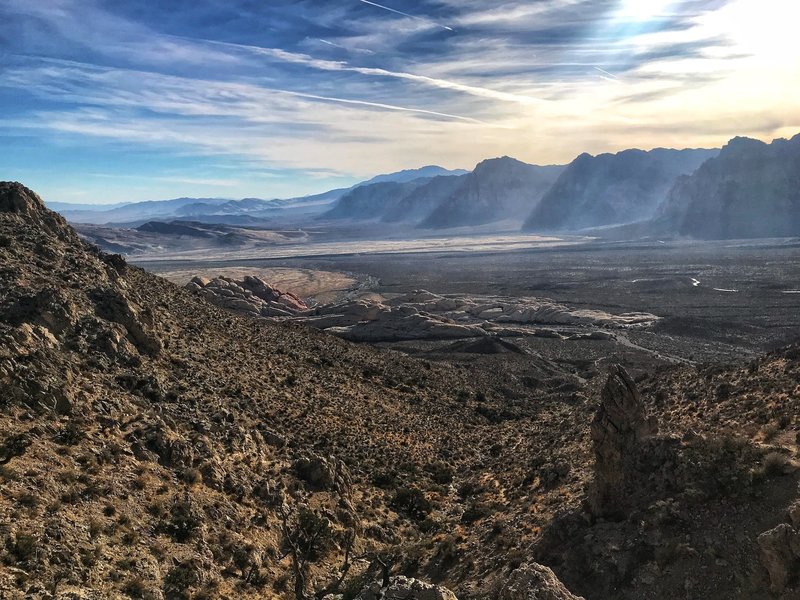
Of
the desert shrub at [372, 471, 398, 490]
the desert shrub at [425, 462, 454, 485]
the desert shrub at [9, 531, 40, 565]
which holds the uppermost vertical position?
the desert shrub at [9, 531, 40, 565]

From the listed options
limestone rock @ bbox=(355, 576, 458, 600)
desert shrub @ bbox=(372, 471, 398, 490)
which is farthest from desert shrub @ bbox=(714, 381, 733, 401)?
limestone rock @ bbox=(355, 576, 458, 600)

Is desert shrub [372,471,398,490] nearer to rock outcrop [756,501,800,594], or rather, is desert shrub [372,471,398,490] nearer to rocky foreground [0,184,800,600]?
rocky foreground [0,184,800,600]

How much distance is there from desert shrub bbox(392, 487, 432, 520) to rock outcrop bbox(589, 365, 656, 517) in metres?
7.58

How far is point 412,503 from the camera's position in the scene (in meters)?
20.3

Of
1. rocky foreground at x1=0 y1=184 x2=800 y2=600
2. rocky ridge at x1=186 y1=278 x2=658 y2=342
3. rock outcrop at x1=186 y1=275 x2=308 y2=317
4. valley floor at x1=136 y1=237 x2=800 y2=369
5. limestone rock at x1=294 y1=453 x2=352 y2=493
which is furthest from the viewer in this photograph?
rock outcrop at x1=186 y1=275 x2=308 y2=317

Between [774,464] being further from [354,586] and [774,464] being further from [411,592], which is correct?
[354,586]

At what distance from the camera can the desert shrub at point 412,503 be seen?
19969 millimetres

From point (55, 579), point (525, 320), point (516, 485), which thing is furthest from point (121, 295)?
point (525, 320)

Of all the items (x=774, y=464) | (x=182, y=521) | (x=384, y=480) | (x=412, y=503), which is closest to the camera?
(x=774, y=464)

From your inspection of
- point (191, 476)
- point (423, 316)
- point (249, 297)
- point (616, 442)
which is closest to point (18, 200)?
point (191, 476)

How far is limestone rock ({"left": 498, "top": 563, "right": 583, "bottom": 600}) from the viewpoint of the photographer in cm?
911

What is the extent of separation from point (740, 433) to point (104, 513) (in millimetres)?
15145

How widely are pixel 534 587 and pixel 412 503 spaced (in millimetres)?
11443

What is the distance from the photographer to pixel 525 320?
83.5 meters
